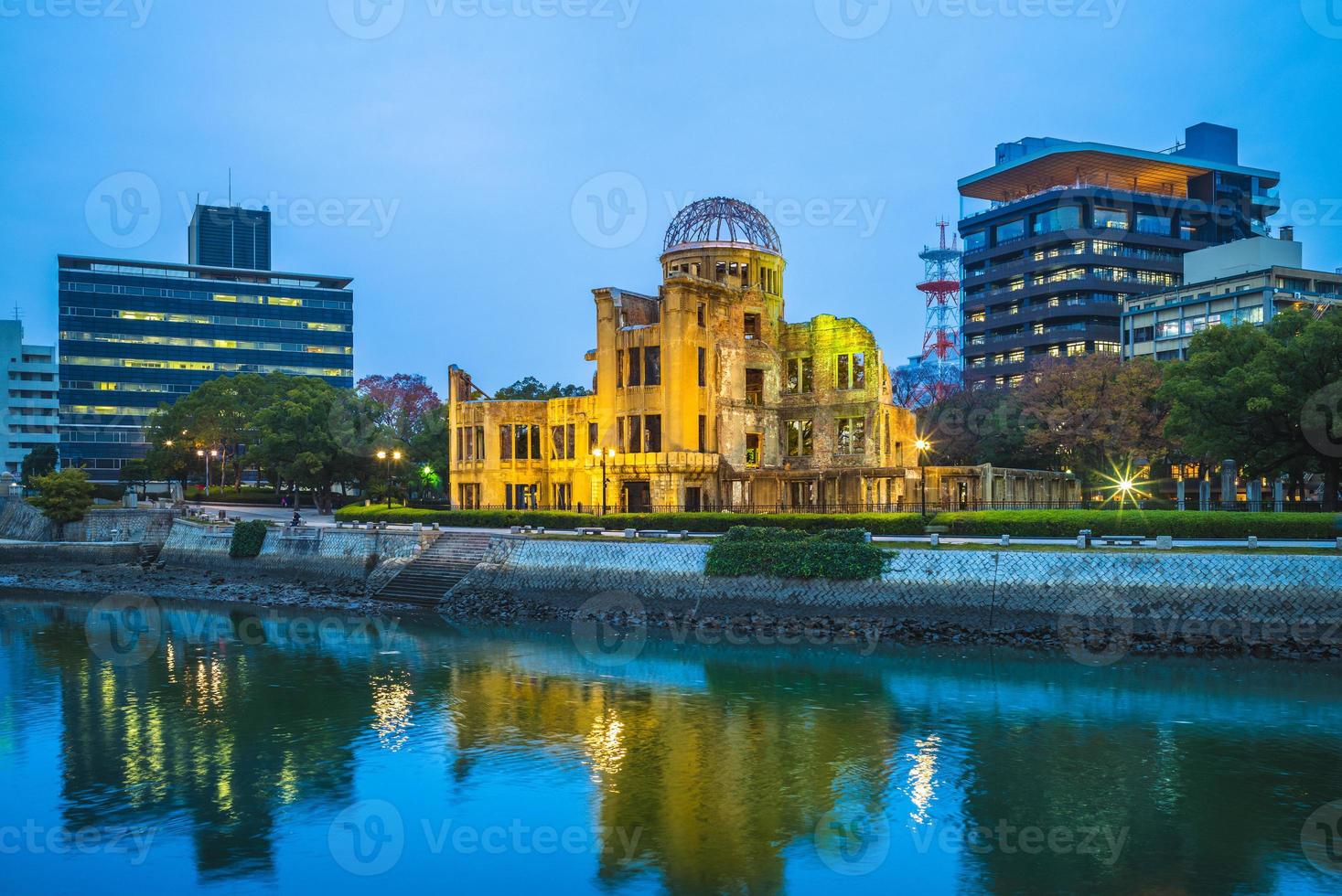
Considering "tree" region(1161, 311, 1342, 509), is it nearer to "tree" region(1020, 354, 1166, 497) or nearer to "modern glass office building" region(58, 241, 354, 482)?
"tree" region(1020, 354, 1166, 497)

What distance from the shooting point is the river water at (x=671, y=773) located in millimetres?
17406

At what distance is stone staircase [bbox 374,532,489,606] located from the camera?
156ft

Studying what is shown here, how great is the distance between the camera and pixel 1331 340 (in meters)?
43.3

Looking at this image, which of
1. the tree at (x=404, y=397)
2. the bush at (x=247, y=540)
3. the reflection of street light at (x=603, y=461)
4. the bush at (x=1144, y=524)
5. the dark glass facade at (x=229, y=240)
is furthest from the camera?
the dark glass facade at (x=229, y=240)

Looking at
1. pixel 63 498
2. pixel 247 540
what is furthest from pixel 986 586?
pixel 63 498

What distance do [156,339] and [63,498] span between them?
78.4 metres

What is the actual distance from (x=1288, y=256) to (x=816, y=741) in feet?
331

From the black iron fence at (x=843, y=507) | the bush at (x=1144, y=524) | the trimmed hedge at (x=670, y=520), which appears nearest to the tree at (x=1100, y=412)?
the black iron fence at (x=843, y=507)

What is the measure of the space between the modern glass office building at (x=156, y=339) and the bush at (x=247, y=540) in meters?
89.7

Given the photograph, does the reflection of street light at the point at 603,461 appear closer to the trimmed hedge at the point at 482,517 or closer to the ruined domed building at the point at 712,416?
the ruined domed building at the point at 712,416

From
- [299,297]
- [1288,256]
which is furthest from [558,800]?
[299,297]

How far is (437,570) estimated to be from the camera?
161 feet

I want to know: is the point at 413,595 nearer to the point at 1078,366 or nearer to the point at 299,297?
the point at 1078,366

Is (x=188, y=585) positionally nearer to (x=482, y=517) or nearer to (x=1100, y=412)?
(x=482, y=517)
